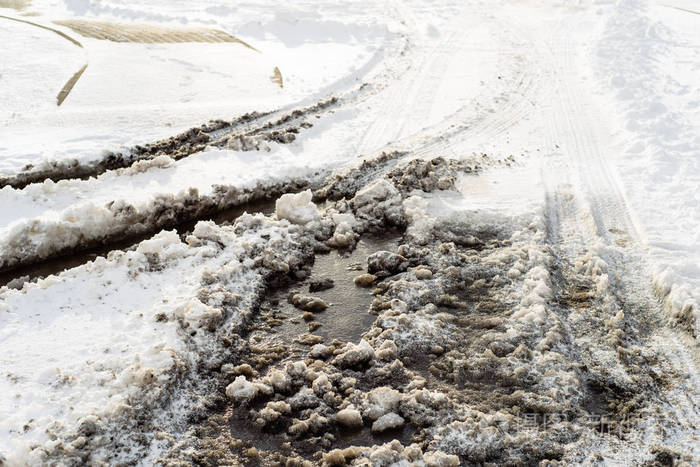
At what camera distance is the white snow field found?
635 centimetres

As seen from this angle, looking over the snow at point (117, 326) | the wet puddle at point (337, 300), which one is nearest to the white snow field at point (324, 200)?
the snow at point (117, 326)

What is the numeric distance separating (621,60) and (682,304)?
9.09 metres

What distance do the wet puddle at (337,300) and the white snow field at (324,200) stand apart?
0.82 ft

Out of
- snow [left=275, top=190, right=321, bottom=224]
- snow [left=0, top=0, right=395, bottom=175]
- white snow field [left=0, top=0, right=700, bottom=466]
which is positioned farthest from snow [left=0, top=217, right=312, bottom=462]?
snow [left=0, top=0, right=395, bottom=175]

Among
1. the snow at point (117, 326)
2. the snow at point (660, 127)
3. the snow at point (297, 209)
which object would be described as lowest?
the snow at point (117, 326)

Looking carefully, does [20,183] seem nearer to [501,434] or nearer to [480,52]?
[501,434]

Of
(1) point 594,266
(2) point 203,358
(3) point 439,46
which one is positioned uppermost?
(3) point 439,46

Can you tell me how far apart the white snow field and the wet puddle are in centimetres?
25

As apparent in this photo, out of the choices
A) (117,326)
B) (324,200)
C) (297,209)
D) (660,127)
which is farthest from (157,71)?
(660,127)

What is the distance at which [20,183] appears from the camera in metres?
9.95

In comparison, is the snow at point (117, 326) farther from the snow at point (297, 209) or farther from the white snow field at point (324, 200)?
the snow at point (297, 209)

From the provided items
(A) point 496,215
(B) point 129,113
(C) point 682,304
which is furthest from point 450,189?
(B) point 129,113

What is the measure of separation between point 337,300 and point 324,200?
2568 mm

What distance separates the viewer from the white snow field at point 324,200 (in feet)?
20.8
